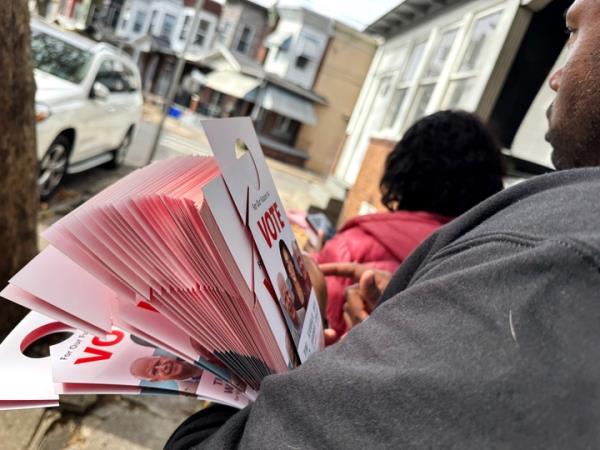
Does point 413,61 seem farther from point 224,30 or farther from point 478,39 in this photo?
point 224,30

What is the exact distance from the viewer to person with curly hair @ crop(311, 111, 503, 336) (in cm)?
201

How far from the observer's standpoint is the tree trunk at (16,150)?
8.05 ft

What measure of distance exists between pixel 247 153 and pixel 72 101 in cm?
580

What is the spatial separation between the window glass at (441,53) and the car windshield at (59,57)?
17.0 feet

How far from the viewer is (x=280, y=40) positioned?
2666 cm

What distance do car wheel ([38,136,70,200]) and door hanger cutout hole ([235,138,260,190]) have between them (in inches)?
210

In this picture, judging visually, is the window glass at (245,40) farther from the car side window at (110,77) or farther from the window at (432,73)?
the window at (432,73)

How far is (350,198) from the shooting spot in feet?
31.3

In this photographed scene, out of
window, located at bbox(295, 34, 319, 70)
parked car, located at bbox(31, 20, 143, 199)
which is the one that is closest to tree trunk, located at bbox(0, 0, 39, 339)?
parked car, located at bbox(31, 20, 143, 199)

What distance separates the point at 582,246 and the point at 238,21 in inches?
1298

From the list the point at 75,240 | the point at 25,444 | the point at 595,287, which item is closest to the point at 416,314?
the point at 595,287

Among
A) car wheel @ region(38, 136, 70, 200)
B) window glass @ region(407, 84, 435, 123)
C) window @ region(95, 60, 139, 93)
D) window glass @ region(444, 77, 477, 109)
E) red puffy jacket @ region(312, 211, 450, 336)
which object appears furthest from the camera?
window glass @ region(407, 84, 435, 123)

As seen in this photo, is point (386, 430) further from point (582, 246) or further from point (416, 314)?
point (582, 246)

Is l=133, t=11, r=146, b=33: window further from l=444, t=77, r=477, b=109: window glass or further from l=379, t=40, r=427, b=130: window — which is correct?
l=444, t=77, r=477, b=109: window glass
